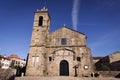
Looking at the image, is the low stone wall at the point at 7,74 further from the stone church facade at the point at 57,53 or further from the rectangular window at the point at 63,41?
the rectangular window at the point at 63,41

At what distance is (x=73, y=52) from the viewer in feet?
89.8

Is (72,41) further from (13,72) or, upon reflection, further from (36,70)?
(13,72)

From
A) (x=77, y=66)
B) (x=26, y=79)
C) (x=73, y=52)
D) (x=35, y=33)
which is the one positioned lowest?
(x=26, y=79)

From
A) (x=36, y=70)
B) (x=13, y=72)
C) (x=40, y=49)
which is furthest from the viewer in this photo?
(x=13, y=72)

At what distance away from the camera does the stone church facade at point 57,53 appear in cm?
2583

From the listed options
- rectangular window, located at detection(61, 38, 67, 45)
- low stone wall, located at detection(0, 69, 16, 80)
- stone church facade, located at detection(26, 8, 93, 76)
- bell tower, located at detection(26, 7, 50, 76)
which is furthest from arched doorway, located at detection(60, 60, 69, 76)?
low stone wall, located at detection(0, 69, 16, 80)

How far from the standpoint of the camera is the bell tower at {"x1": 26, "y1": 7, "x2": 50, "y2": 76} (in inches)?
1008

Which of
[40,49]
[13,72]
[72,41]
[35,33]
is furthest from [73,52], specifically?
[13,72]

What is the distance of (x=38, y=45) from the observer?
27.6 m

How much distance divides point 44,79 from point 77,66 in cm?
784

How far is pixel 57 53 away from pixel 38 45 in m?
4.08

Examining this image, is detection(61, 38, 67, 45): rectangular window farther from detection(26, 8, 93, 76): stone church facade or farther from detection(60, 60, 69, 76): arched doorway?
detection(60, 60, 69, 76): arched doorway

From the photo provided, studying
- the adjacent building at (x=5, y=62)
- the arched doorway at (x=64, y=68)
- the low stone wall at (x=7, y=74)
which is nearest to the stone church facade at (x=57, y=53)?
the arched doorway at (x=64, y=68)

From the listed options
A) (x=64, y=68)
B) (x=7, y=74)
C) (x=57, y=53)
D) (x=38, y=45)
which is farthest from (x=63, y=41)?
(x=7, y=74)
